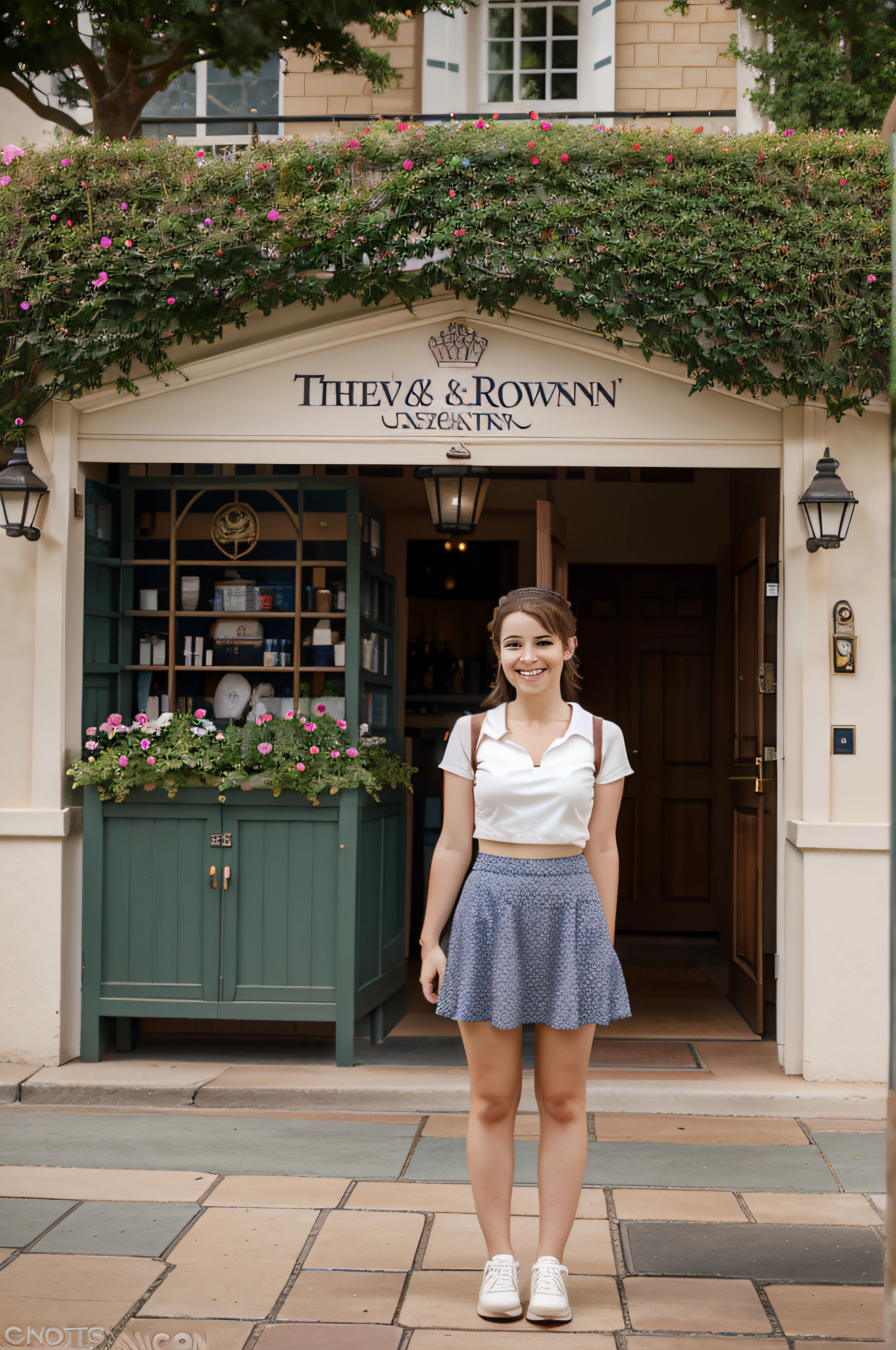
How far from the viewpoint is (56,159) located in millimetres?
5363

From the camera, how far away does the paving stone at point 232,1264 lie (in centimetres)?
313

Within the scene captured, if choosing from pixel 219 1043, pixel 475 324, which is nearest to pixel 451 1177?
pixel 219 1043

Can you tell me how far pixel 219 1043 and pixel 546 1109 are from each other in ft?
11.3

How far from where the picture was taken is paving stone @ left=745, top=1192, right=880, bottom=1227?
12.7 feet

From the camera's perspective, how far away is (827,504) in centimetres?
526

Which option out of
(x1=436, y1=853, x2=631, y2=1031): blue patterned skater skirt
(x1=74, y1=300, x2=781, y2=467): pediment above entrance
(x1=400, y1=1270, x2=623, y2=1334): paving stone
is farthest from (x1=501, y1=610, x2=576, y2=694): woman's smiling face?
(x1=74, y1=300, x2=781, y2=467): pediment above entrance

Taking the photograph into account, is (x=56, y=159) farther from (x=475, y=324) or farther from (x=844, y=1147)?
(x=844, y=1147)

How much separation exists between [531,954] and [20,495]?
11.8 feet

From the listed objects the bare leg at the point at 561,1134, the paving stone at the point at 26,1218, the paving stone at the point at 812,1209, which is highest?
the bare leg at the point at 561,1134

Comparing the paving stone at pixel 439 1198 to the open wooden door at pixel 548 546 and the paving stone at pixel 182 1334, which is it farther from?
the open wooden door at pixel 548 546

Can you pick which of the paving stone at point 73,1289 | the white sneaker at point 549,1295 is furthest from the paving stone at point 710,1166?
the paving stone at point 73,1289

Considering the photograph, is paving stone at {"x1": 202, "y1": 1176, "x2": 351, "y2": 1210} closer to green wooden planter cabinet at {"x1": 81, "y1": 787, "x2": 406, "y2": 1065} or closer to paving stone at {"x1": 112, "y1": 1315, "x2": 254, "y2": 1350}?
paving stone at {"x1": 112, "y1": 1315, "x2": 254, "y2": 1350}

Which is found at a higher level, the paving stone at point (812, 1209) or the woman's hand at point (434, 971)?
the woman's hand at point (434, 971)

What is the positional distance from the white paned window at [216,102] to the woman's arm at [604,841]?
619 cm
